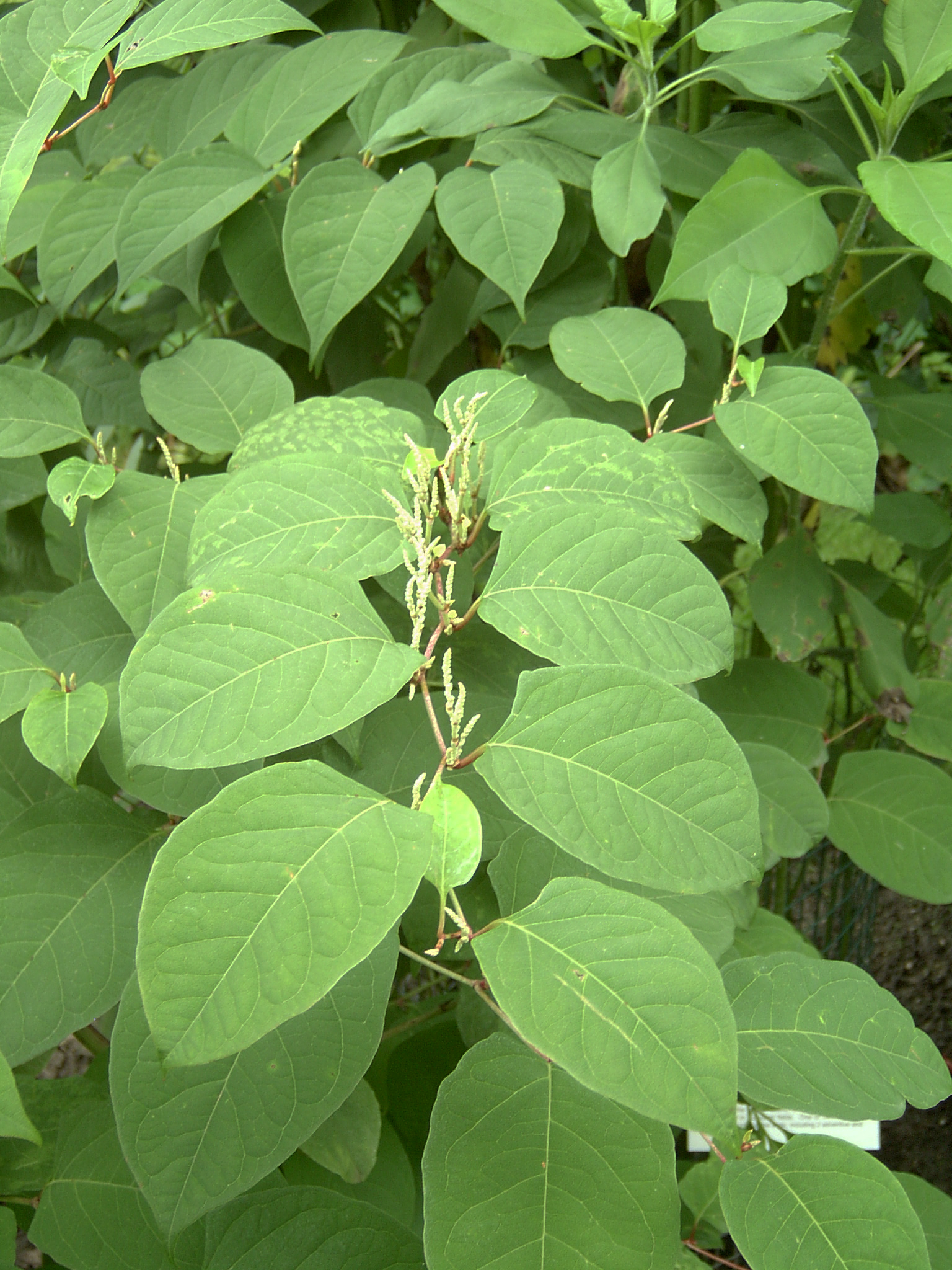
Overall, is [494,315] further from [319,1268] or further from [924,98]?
[319,1268]

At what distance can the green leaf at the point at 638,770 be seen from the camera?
0.43 m

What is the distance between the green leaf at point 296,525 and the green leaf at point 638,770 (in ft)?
0.45

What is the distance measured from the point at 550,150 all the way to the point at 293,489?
0.43 m

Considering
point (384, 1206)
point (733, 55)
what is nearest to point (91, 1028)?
point (384, 1206)


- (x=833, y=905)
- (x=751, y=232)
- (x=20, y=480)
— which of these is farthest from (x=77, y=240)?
(x=833, y=905)

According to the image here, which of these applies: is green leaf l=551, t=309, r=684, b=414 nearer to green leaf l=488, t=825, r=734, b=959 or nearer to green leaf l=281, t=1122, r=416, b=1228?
green leaf l=488, t=825, r=734, b=959

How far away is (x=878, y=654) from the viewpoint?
1044 millimetres

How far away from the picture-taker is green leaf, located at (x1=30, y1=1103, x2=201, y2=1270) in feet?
1.91

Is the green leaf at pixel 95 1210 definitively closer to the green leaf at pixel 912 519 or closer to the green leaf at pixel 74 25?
the green leaf at pixel 74 25

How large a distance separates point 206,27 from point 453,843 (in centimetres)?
50

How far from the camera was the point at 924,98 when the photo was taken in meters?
0.84

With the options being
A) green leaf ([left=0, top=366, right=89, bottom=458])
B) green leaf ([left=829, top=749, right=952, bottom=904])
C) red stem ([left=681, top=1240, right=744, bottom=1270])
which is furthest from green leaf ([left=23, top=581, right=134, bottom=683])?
green leaf ([left=829, top=749, right=952, bottom=904])

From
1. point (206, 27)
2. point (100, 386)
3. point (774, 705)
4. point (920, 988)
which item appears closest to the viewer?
point (206, 27)

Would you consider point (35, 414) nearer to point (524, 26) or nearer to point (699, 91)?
point (524, 26)
